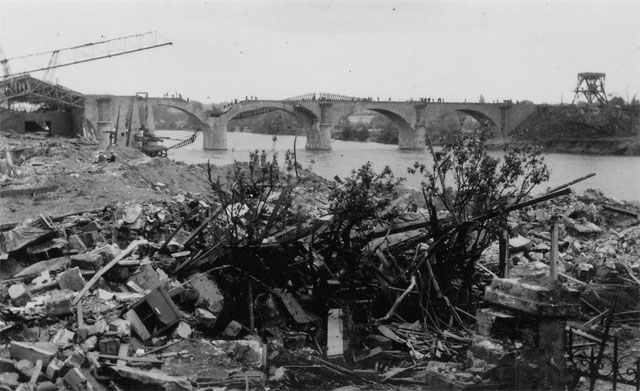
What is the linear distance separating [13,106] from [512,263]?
135ft

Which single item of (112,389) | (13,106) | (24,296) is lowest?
(112,389)

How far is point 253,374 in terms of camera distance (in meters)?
5.97

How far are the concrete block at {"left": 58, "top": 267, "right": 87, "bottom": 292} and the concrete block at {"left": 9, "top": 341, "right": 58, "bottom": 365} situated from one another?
184cm

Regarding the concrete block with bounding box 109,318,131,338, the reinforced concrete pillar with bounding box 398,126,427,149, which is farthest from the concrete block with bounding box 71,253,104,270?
the reinforced concrete pillar with bounding box 398,126,427,149

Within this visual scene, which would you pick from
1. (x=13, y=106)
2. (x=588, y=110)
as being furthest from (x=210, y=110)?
(x=588, y=110)

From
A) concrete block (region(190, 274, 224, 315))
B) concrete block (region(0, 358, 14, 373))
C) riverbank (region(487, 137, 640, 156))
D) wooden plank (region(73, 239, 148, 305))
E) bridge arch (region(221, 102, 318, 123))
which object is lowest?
concrete block (region(0, 358, 14, 373))

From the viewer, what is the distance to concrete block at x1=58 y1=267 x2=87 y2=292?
7.59 m

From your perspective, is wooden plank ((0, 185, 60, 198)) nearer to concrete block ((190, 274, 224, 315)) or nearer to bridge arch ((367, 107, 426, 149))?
concrete block ((190, 274, 224, 315))

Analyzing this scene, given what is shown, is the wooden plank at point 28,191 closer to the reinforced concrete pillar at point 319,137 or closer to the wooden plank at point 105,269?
→ the wooden plank at point 105,269

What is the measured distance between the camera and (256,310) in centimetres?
725

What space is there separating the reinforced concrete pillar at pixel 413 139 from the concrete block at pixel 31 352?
62414 mm

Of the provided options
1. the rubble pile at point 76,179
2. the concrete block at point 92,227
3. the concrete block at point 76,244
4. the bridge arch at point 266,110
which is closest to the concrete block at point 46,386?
the concrete block at point 76,244

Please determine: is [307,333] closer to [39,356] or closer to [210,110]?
[39,356]

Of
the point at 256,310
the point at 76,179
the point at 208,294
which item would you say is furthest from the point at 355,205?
the point at 76,179
